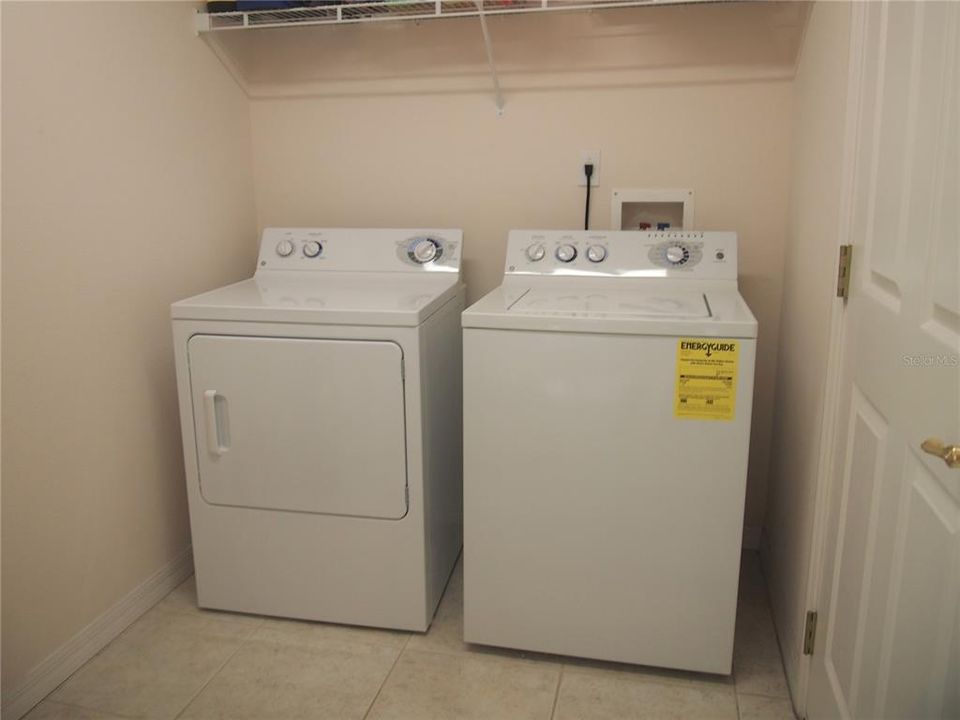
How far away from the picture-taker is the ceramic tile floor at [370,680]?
1.72 meters

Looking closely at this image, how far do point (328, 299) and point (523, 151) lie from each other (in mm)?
834

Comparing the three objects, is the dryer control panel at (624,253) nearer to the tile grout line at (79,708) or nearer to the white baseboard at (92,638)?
the white baseboard at (92,638)

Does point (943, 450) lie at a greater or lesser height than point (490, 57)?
lesser

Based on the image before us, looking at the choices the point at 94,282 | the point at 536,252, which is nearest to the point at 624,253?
the point at 536,252

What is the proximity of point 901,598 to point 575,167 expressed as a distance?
1.60 metres

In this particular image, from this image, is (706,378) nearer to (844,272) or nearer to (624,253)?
(844,272)

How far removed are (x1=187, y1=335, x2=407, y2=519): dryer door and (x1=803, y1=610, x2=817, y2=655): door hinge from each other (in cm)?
98

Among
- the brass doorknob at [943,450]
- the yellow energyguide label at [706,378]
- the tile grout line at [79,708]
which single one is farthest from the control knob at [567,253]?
the tile grout line at [79,708]

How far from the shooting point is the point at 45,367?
5.66 ft

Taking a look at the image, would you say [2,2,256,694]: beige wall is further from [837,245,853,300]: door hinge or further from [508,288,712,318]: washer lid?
[837,245,853,300]: door hinge

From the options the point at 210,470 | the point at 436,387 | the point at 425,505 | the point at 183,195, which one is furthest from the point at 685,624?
the point at 183,195

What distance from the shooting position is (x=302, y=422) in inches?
75.5

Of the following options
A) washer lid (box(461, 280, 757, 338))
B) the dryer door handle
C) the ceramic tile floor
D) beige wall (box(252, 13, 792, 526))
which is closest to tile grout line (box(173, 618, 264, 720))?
the ceramic tile floor

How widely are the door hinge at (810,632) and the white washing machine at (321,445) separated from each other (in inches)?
36.7
